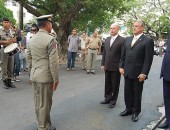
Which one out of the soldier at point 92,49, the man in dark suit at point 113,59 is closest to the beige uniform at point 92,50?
the soldier at point 92,49

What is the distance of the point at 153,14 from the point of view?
43156 mm

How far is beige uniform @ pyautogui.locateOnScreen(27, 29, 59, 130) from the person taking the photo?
5.01m

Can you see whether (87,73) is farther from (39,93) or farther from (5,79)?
(39,93)

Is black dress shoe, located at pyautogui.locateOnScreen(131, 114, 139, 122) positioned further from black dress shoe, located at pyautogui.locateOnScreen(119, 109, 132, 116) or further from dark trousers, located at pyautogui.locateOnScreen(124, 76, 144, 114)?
black dress shoe, located at pyautogui.locateOnScreen(119, 109, 132, 116)

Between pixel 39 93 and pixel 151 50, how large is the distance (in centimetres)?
229

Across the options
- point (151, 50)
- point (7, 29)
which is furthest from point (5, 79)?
point (151, 50)

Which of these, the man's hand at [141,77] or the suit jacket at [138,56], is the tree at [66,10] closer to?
the suit jacket at [138,56]

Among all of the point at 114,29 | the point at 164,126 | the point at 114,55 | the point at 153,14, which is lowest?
the point at 164,126

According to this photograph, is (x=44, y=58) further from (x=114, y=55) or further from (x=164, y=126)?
(x=164, y=126)

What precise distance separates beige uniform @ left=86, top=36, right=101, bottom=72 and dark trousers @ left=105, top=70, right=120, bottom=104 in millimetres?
5638

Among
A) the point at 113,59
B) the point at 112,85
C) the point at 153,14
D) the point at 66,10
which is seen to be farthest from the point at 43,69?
the point at 153,14

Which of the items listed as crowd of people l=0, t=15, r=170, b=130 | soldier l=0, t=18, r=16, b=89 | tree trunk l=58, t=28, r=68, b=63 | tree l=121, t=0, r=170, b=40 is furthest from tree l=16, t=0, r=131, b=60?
tree l=121, t=0, r=170, b=40

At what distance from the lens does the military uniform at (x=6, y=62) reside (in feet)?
28.7

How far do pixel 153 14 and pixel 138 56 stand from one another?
38682mm
